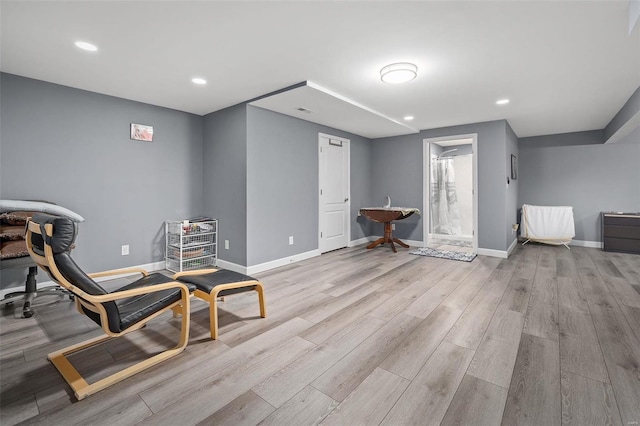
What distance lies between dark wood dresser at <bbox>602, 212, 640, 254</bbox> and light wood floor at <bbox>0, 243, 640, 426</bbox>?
245 centimetres

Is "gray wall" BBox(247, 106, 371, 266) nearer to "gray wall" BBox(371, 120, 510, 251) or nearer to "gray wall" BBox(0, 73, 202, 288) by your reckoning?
"gray wall" BBox(0, 73, 202, 288)

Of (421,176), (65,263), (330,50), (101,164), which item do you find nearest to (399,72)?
(330,50)

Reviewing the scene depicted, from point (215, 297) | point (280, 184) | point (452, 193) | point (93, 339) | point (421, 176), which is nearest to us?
point (93, 339)

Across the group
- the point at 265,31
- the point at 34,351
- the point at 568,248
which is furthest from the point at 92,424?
the point at 568,248

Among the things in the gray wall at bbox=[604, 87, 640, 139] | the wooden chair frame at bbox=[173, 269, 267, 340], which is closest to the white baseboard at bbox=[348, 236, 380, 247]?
the wooden chair frame at bbox=[173, 269, 267, 340]

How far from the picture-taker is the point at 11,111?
287cm

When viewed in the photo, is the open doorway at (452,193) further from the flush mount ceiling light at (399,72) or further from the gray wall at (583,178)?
the flush mount ceiling light at (399,72)

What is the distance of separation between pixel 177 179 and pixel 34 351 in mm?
2589

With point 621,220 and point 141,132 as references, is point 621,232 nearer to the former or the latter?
point 621,220

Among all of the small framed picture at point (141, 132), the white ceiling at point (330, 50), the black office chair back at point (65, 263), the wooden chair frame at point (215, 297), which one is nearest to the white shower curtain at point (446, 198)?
the white ceiling at point (330, 50)

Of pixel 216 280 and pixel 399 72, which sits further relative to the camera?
pixel 399 72

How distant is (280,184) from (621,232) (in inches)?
226

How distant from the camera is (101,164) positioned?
11.3 feet

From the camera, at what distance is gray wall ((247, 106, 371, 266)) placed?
3840 mm
